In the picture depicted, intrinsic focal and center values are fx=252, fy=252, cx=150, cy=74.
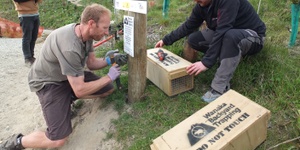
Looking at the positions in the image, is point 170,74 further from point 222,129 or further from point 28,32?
point 28,32

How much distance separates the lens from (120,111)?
3.06m

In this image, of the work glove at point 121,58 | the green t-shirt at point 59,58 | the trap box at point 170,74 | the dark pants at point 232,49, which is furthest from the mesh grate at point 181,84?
the green t-shirt at point 59,58

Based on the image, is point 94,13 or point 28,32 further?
point 28,32

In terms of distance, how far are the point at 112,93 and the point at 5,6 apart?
32.6 ft

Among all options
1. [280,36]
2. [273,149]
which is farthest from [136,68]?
[280,36]

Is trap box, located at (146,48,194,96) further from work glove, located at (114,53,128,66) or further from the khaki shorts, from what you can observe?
the khaki shorts

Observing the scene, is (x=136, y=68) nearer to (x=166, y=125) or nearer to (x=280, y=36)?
(x=166, y=125)

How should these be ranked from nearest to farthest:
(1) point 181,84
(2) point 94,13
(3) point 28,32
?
(2) point 94,13 → (1) point 181,84 → (3) point 28,32

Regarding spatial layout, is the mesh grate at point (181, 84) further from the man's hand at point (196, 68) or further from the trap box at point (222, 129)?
the trap box at point (222, 129)

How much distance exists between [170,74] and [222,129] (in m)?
1.01

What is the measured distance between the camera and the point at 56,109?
2.81 metres

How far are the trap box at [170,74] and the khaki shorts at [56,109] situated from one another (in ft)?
3.57

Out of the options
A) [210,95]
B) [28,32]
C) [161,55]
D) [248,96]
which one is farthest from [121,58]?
[28,32]

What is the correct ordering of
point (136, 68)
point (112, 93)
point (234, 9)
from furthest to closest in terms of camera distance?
point (112, 93) → point (136, 68) → point (234, 9)
